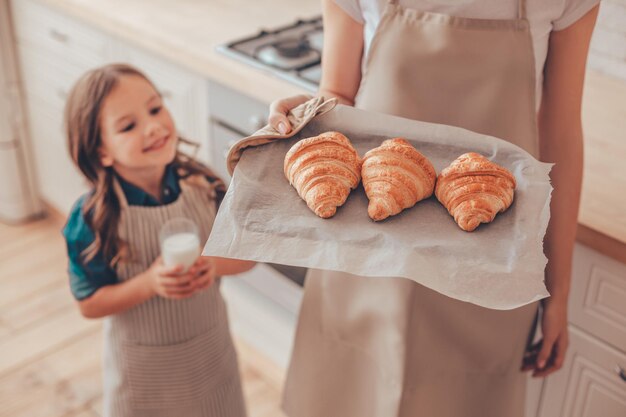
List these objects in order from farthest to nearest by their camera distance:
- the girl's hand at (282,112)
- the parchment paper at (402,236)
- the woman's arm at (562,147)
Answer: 1. the woman's arm at (562,147)
2. the girl's hand at (282,112)
3. the parchment paper at (402,236)

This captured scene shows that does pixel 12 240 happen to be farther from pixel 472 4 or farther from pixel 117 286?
pixel 472 4

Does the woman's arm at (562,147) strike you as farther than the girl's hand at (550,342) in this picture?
No

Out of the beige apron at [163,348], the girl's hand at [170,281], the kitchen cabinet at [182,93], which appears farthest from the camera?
the kitchen cabinet at [182,93]

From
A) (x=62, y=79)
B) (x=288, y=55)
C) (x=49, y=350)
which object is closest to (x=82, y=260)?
(x=288, y=55)

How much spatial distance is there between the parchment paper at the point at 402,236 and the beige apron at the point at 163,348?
0.50 meters

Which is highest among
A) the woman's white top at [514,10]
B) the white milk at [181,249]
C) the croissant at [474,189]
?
the woman's white top at [514,10]

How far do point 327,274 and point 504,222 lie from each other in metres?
0.41

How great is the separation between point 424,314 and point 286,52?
2.67 feet

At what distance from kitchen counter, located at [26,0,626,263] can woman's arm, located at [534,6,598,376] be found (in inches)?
4.9

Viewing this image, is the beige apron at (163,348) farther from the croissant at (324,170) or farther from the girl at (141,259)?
the croissant at (324,170)

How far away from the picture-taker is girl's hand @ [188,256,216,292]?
134 centimetres

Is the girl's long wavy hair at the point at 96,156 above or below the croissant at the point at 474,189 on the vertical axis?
below

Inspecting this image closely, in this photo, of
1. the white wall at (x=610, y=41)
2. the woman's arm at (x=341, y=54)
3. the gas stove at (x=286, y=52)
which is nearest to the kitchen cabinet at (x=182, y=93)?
the gas stove at (x=286, y=52)

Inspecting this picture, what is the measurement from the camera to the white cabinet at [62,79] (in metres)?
1.98
